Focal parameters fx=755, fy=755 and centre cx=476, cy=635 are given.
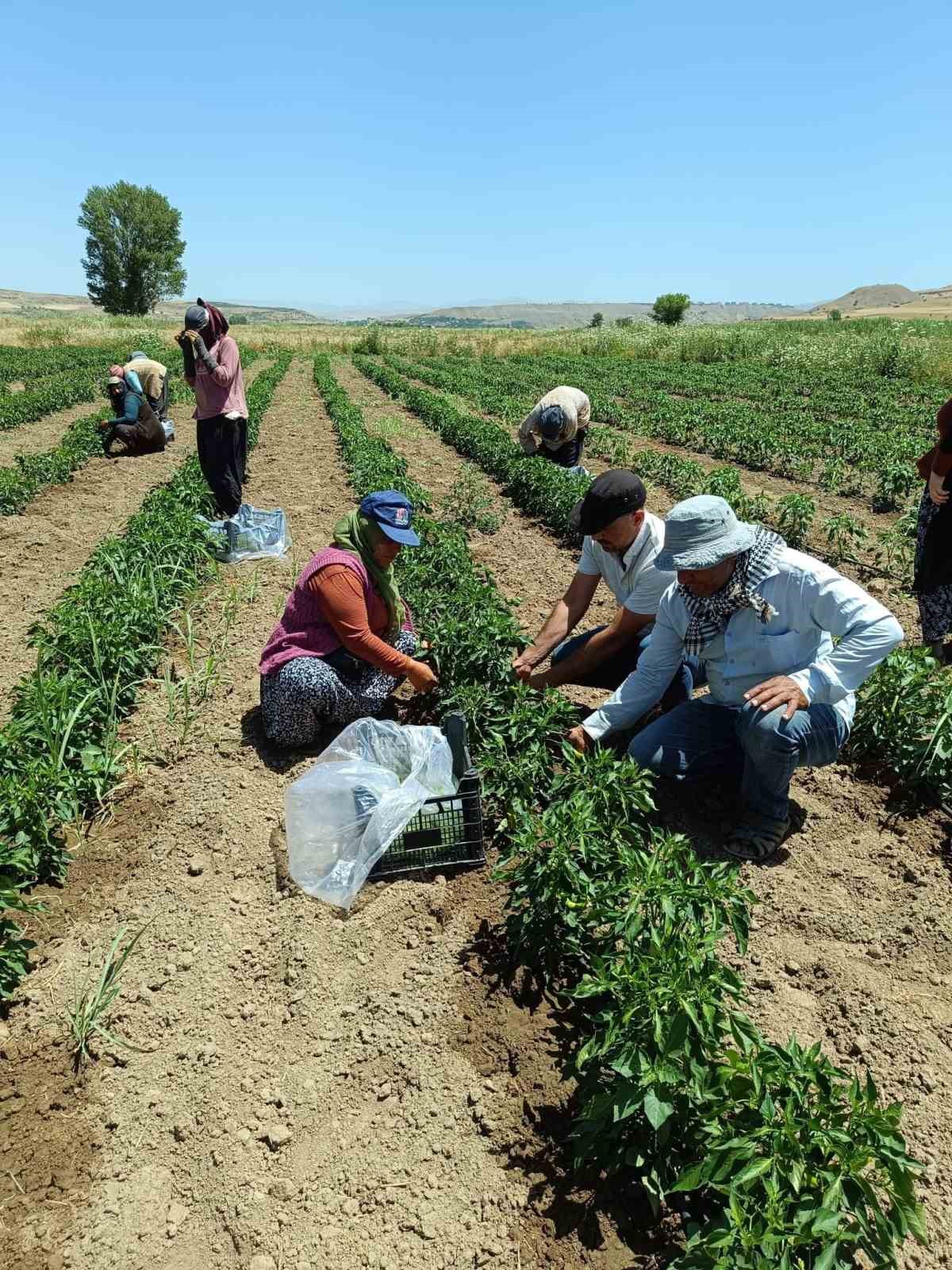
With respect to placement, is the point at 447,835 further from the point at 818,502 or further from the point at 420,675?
the point at 818,502

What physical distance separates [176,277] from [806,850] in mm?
75589

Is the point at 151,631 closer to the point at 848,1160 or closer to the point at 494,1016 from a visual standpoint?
the point at 494,1016

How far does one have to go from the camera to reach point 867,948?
2.99 metres

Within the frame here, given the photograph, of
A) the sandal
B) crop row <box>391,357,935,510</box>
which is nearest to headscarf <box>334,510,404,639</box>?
the sandal

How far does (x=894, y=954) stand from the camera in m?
2.95

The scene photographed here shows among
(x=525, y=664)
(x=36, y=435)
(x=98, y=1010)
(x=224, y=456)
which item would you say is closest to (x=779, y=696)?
(x=525, y=664)

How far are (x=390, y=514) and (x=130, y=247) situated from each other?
7619 cm

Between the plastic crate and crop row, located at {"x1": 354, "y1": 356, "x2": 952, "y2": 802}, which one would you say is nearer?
the plastic crate

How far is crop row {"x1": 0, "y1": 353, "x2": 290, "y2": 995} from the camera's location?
10.2 feet

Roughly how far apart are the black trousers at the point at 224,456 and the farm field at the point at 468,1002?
2416 millimetres

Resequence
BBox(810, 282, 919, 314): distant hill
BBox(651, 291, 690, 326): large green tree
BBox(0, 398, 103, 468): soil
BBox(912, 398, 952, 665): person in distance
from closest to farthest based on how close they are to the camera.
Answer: BBox(912, 398, 952, 665): person in distance < BBox(0, 398, 103, 468): soil < BBox(651, 291, 690, 326): large green tree < BBox(810, 282, 919, 314): distant hill

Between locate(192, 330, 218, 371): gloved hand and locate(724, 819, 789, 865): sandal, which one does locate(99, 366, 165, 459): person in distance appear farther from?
locate(724, 819, 789, 865): sandal

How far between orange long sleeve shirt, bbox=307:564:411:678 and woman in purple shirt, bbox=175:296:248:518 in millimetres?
3629

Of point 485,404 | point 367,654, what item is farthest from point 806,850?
point 485,404
